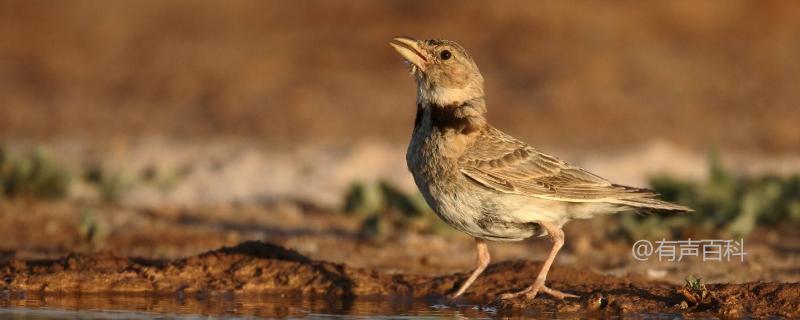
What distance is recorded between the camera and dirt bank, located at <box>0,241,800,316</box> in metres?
8.08

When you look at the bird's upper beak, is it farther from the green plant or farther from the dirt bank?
the green plant

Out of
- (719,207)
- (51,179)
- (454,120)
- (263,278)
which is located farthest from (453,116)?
(51,179)

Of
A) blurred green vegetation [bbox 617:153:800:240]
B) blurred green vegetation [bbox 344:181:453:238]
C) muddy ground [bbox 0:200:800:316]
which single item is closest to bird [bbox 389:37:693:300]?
muddy ground [bbox 0:200:800:316]

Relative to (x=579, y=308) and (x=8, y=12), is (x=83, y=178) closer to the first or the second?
(x=579, y=308)

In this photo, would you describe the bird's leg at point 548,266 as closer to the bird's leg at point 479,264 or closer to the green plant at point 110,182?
the bird's leg at point 479,264

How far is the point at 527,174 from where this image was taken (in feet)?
25.6

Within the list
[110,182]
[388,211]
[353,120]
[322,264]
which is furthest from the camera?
[353,120]

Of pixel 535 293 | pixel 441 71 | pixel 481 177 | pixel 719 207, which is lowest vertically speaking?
pixel 535 293

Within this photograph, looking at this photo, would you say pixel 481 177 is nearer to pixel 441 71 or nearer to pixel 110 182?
pixel 441 71

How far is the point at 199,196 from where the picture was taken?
13.7 metres

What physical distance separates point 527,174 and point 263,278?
71.1 inches

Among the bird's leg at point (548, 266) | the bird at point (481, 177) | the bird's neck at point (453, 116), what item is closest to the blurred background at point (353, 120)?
the bird at point (481, 177)

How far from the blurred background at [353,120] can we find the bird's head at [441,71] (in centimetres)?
220

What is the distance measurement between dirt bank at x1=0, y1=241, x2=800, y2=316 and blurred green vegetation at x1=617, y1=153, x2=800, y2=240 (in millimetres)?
2634
